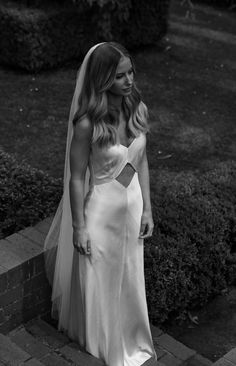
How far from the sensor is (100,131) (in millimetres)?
4234

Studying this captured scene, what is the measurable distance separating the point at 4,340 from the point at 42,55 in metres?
6.97

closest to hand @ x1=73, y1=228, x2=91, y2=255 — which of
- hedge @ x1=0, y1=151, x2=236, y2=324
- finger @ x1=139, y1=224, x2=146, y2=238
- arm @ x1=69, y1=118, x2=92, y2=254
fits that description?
arm @ x1=69, y1=118, x2=92, y2=254

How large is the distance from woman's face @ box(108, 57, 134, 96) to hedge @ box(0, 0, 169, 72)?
6.71m

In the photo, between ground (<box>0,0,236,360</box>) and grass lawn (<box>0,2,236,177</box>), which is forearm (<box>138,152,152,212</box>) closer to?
ground (<box>0,0,236,360</box>)

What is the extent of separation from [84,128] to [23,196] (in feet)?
5.16

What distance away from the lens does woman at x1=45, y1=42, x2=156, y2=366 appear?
4.22 meters

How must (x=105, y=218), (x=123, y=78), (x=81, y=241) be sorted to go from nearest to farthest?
(x=123, y=78), (x=81, y=241), (x=105, y=218)

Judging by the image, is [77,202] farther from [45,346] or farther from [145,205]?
[45,346]

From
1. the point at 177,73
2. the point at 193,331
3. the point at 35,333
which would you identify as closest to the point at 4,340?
the point at 35,333

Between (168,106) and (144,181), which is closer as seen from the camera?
(144,181)

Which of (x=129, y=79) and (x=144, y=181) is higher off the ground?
(x=129, y=79)

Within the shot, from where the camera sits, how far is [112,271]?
465 centimetres

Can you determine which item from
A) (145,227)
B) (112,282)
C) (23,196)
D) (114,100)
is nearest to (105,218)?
(145,227)

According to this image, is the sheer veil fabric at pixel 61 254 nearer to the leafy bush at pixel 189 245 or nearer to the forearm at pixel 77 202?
the forearm at pixel 77 202
